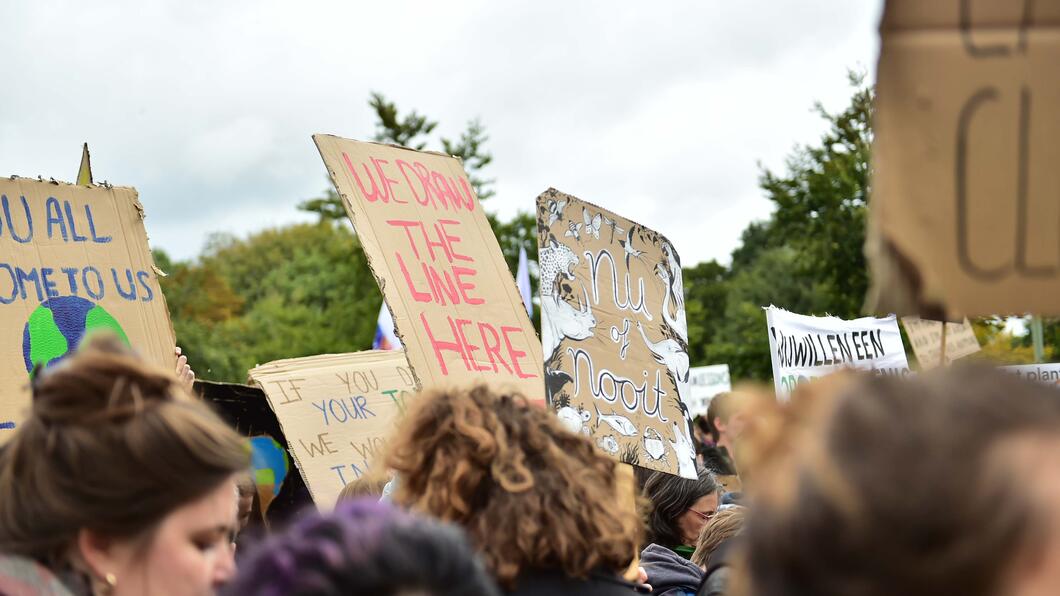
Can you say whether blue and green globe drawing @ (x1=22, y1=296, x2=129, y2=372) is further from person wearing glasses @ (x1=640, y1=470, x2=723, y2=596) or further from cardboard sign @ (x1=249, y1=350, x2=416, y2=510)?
person wearing glasses @ (x1=640, y1=470, x2=723, y2=596)

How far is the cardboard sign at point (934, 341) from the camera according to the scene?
833cm

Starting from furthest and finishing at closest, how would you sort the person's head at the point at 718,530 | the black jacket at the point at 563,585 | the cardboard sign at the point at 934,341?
1. the cardboard sign at the point at 934,341
2. the person's head at the point at 718,530
3. the black jacket at the point at 563,585

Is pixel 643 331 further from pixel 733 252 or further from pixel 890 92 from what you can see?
pixel 733 252

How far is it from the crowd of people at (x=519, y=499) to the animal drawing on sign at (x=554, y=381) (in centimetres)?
89

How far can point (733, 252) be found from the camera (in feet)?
183

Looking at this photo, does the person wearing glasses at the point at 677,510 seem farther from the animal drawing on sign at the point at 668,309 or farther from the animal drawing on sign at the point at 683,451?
the animal drawing on sign at the point at 668,309

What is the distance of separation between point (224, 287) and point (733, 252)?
24.5m

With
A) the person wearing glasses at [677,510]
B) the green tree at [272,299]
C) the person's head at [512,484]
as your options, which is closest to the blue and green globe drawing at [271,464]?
the person wearing glasses at [677,510]

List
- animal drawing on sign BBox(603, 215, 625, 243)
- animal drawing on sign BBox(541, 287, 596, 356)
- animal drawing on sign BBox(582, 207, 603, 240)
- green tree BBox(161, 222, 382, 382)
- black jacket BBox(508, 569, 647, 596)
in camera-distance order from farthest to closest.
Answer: green tree BBox(161, 222, 382, 382), animal drawing on sign BBox(603, 215, 625, 243), animal drawing on sign BBox(582, 207, 603, 240), animal drawing on sign BBox(541, 287, 596, 356), black jacket BBox(508, 569, 647, 596)

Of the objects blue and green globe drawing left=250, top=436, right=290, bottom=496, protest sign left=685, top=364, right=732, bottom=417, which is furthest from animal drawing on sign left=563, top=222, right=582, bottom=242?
protest sign left=685, top=364, right=732, bottom=417

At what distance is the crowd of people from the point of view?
1.04 m

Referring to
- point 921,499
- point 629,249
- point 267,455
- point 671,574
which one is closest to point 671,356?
point 629,249

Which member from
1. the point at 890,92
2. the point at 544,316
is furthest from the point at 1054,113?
the point at 544,316

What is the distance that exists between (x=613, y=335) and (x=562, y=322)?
32 cm
